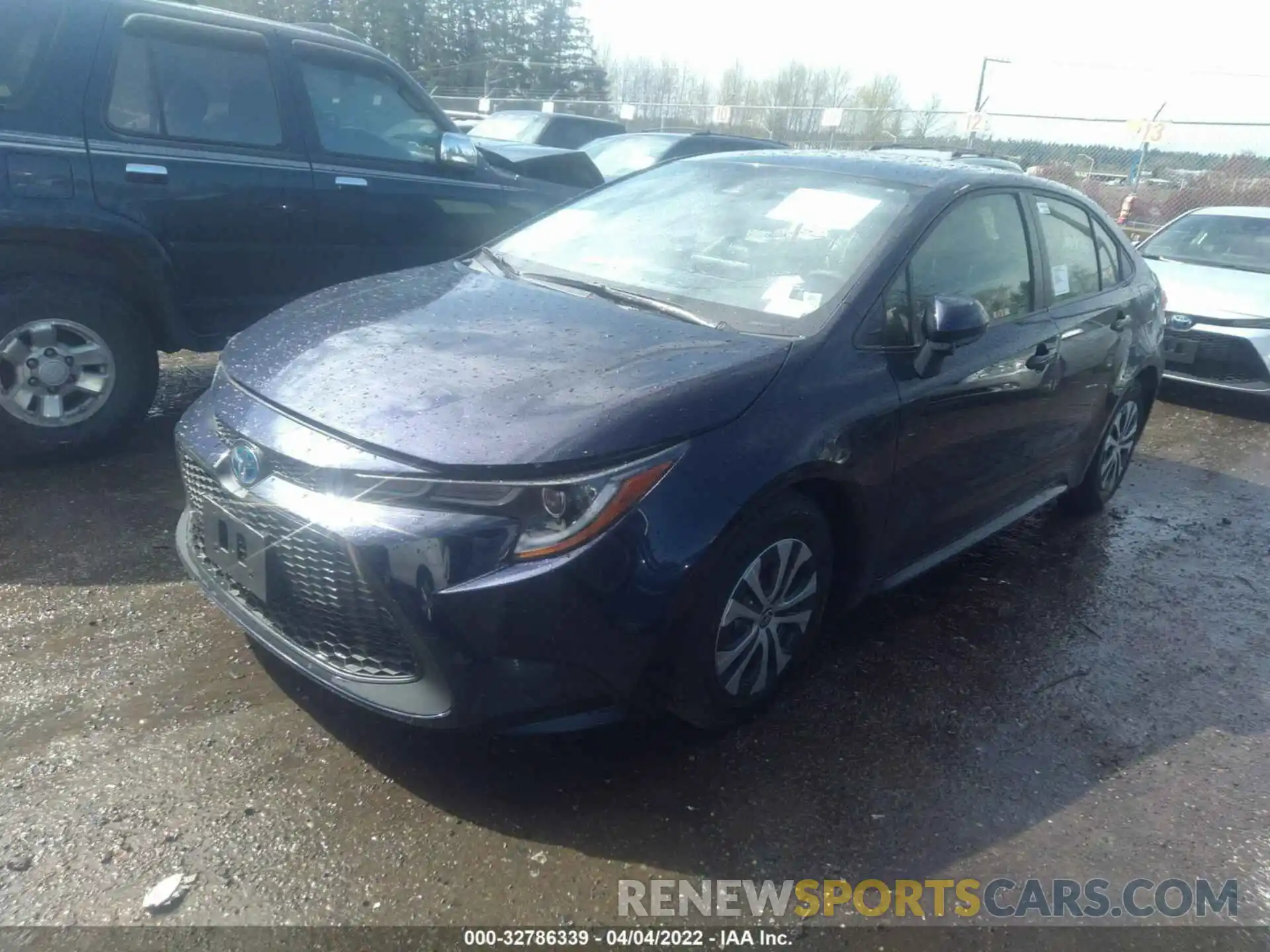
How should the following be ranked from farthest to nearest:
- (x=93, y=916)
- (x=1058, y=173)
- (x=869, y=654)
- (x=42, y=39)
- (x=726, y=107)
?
(x=726, y=107)
(x=1058, y=173)
(x=42, y=39)
(x=869, y=654)
(x=93, y=916)

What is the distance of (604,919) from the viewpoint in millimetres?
2256

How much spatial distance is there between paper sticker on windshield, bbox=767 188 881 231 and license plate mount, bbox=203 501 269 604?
6.88 ft

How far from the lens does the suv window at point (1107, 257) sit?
460cm

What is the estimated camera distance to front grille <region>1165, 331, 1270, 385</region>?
700 centimetres

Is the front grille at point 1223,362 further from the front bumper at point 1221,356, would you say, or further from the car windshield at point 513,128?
the car windshield at point 513,128

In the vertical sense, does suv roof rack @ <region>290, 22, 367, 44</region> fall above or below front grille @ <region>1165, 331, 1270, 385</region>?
above

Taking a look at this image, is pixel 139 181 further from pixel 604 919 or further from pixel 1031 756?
pixel 1031 756

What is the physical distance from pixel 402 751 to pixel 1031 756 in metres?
1.88

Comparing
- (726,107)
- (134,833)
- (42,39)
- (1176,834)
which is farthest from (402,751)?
(726,107)

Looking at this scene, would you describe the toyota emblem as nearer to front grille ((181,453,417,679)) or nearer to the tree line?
front grille ((181,453,417,679))

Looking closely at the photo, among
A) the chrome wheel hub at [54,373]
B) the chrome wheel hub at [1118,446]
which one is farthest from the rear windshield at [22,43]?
the chrome wheel hub at [1118,446]

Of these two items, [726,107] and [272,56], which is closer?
[272,56]

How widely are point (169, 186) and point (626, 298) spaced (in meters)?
2.60

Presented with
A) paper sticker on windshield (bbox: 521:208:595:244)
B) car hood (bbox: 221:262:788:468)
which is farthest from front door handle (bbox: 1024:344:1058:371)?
paper sticker on windshield (bbox: 521:208:595:244)
